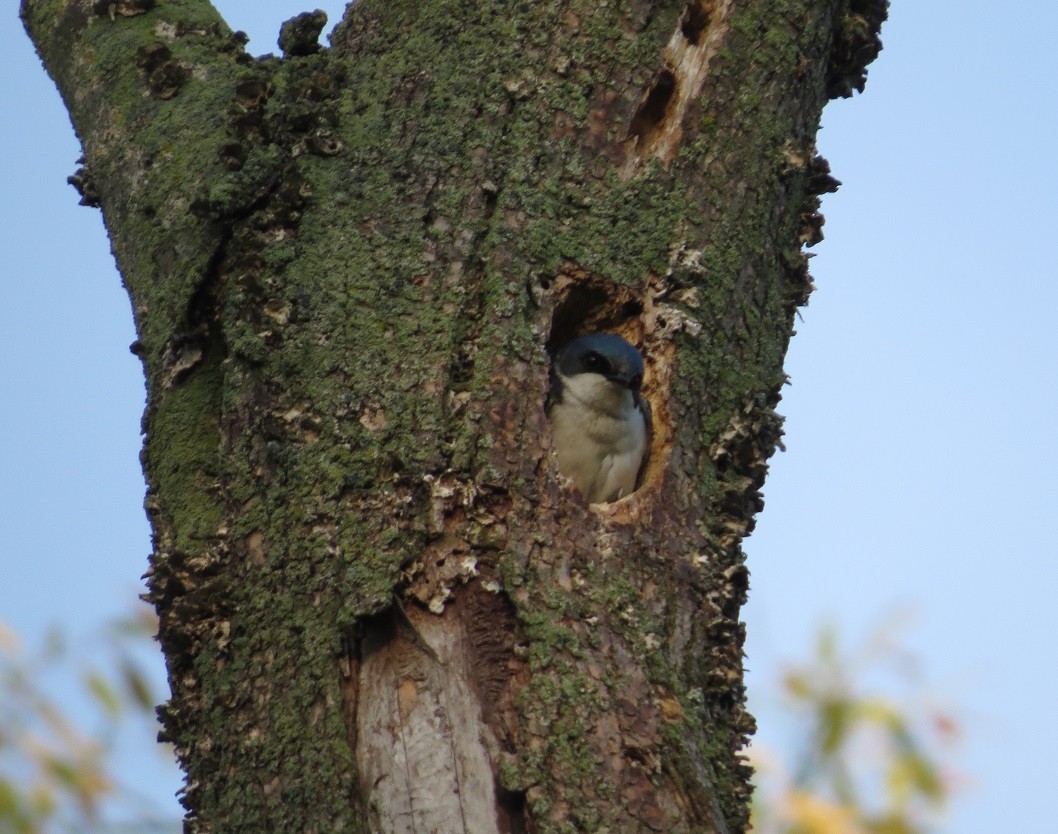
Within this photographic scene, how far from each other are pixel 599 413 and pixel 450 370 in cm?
150

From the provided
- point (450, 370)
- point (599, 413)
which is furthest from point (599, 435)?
point (450, 370)

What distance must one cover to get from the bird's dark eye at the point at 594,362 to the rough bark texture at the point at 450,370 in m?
0.31

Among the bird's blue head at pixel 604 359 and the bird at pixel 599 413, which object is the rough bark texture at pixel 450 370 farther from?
the bird at pixel 599 413

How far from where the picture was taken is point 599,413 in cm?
416

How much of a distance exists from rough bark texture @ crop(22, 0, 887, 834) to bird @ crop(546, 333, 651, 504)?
9.2 inches

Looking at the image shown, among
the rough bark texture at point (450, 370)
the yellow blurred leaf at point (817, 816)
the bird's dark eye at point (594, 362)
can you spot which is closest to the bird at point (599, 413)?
the bird's dark eye at point (594, 362)

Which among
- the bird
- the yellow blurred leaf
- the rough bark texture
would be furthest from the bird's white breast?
the yellow blurred leaf

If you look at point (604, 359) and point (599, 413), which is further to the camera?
point (599, 413)

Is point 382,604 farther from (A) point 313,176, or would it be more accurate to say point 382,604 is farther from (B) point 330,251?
(A) point 313,176

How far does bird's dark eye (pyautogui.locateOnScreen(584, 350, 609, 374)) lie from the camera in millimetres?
3893

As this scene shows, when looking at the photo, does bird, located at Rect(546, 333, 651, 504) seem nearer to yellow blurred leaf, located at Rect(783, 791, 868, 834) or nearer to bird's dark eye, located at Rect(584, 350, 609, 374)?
bird's dark eye, located at Rect(584, 350, 609, 374)

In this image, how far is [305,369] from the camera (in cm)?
274

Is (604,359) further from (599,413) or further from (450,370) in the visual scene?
(450,370)

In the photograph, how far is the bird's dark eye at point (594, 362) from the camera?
3.89m
